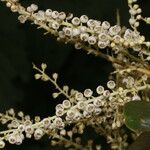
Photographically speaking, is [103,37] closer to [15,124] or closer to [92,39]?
[92,39]

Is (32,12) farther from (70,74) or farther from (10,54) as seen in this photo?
(70,74)

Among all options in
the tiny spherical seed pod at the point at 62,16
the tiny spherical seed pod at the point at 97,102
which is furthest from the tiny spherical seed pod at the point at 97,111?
the tiny spherical seed pod at the point at 62,16

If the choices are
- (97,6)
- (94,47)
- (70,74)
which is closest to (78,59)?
(70,74)

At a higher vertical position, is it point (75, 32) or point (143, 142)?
point (75, 32)

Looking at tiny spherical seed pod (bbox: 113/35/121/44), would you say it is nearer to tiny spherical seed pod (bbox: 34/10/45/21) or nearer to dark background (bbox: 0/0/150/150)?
tiny spherical seed pod (bbox: 34/10/45/21)

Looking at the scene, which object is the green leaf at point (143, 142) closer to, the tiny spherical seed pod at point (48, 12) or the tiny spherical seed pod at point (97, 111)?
the tiny spherical seed pod at point (97, 111)

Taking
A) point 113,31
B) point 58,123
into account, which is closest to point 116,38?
point 113,31
